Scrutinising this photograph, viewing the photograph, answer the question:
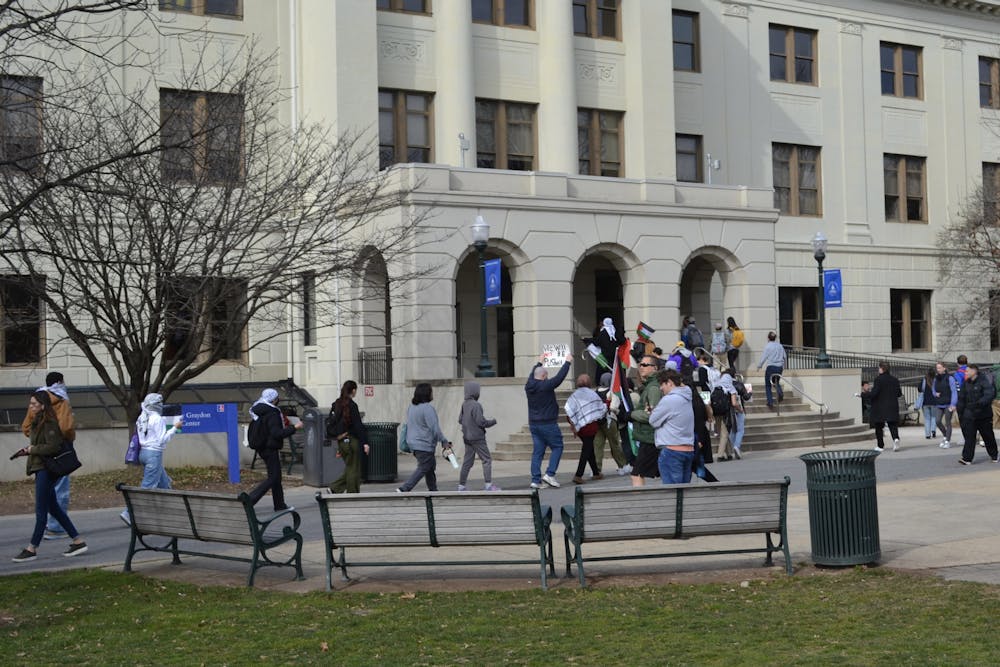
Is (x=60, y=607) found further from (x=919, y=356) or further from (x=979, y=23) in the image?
(x=979, y=23)

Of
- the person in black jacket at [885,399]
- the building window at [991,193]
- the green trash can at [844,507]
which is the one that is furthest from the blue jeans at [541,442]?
the building window at [991,193]

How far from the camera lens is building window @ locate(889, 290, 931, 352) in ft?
133

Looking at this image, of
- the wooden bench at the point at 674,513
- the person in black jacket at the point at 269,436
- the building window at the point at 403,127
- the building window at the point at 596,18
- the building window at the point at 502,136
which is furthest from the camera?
the building window at the point at 596,18

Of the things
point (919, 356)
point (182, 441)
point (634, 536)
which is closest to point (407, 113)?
point (182, 441)

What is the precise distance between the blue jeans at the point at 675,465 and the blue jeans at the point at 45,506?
6227 millimetres

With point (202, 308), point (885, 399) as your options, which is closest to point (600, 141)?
point (885, 399)

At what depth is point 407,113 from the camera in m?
31.2

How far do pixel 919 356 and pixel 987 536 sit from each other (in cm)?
2920

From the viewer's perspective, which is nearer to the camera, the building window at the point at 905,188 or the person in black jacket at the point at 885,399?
the person in black jacket at the point at 885,399

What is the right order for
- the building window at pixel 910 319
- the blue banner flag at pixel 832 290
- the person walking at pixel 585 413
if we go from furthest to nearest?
the building window at pixel 910 319 → the blue banner flag at pixel 832 290 → the person walking at pixel 585 413

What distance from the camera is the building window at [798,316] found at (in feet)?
125

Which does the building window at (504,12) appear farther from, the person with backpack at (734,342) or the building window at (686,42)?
the person with backpack at (734,342)

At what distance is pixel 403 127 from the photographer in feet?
102

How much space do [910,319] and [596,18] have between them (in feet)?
49.9
